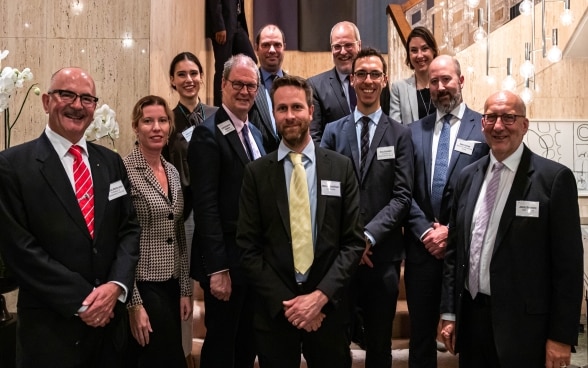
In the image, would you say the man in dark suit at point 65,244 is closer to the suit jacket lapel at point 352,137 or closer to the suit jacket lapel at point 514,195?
the suit jacket lapel at point 352,137

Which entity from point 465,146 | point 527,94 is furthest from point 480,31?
point 465,146

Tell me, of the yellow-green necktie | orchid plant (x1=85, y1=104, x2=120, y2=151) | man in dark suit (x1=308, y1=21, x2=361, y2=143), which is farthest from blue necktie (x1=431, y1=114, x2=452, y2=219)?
orchid plant (x1=85, y1=104, x2=120, y2=151)

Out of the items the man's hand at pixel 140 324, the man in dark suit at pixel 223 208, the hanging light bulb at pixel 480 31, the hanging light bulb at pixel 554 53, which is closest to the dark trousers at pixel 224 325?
the man in dark suit at pixel 223 208

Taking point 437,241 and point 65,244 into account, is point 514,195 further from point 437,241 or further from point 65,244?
point 65,244

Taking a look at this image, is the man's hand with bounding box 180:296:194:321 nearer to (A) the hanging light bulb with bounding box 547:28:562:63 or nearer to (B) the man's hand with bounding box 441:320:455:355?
(B) the man's hand with bounding box 441:320:455:355

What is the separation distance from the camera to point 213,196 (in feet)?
9.70

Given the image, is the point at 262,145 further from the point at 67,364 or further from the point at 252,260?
the point at 67,364

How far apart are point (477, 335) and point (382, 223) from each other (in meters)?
0.68

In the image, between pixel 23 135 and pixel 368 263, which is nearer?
pixel 368 263

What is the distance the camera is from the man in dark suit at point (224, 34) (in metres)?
5.54

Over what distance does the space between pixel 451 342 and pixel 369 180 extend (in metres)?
0.86

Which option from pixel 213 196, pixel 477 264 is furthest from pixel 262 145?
pixel 477 264

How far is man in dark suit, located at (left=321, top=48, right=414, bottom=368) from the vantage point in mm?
3070

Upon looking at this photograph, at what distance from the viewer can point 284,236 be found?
2.63m
